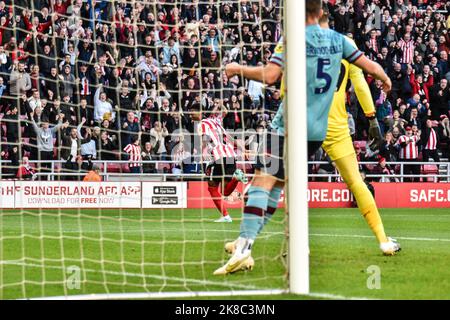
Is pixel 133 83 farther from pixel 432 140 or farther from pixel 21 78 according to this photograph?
pixel 432 140

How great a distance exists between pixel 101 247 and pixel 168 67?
579 cm

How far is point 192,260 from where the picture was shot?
10.7 meters

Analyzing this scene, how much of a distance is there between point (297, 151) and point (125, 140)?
1266 cm

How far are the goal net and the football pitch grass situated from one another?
0.14 feet

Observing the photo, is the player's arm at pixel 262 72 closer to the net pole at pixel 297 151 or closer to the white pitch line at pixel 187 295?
the net pole at pixel 297 151

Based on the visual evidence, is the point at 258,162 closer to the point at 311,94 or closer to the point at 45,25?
the point at 311,94

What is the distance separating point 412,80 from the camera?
1062 inches

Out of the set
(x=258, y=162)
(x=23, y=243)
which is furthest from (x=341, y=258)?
(x=23, y=243)

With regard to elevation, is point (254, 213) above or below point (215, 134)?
below

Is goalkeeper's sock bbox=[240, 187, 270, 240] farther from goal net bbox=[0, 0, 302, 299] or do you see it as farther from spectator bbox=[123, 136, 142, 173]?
spectator bbox=[123, 136, 142, 173]

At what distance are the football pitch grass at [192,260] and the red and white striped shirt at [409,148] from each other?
28.9 feet

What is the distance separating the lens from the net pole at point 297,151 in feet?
26.7

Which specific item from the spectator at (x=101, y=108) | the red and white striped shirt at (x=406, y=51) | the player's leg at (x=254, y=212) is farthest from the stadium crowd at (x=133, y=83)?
the player's leg at (x=254, y=212)

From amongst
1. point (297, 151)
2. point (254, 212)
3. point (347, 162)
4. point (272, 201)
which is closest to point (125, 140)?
point (347, 162)
